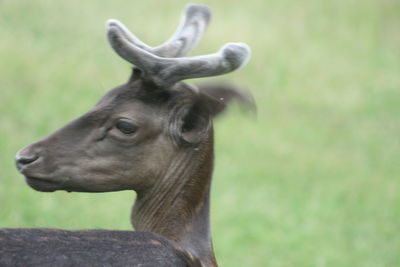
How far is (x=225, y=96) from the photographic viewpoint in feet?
17.1

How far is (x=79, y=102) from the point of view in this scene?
44.4 ft

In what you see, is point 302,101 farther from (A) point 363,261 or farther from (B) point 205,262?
(B) point 205,262

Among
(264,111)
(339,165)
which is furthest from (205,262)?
(264,111)

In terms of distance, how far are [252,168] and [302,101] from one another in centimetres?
329

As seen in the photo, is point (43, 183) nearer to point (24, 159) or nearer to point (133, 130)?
point (24, 159)

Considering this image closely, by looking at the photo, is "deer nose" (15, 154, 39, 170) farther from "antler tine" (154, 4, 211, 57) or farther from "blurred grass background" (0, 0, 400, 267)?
"blurred grass background" (0, 0, 400, 267)

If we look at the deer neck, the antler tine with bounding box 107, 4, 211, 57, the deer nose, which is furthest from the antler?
the deer nose

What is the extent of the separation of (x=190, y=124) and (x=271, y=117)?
32.3ft

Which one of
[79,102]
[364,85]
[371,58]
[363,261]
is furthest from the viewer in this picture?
[371,58]

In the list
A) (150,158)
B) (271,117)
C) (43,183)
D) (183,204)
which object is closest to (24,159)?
(43,183)

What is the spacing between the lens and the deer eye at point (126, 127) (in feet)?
15.8

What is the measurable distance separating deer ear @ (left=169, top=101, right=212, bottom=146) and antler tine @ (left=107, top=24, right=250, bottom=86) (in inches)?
7.6

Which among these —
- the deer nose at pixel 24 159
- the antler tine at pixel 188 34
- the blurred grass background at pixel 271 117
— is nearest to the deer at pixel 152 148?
the deer nose at pixel 24 159

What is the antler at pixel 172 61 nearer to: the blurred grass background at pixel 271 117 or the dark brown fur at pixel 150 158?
the dark brown fur at pixel 150 158
